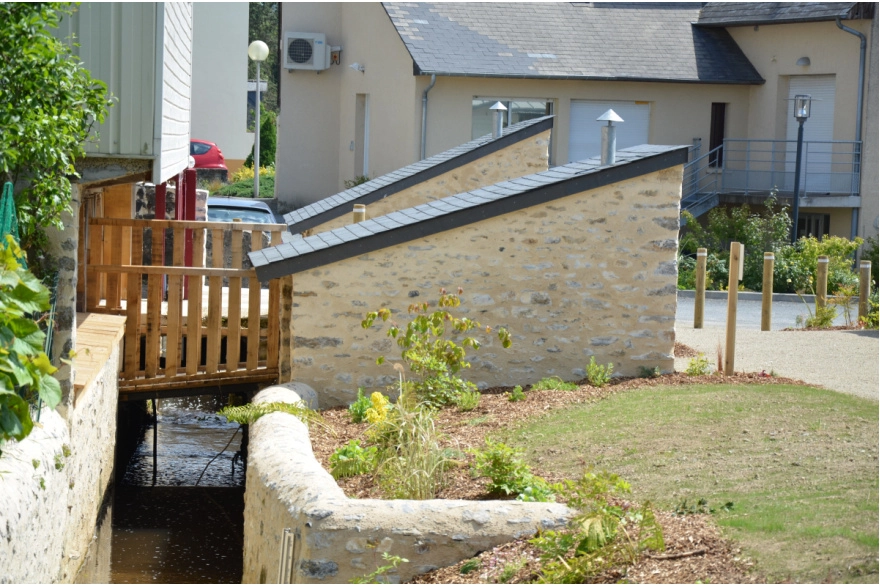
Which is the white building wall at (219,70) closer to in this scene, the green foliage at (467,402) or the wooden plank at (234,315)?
the wooden plank at (234,315)

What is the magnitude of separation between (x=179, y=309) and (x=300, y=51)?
57.9ft

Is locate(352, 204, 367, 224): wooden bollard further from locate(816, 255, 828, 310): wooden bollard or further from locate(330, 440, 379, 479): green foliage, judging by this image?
locate(816, 255, 828, 310): wooden bollard

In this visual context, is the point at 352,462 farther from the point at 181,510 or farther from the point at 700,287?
the point at 700,287

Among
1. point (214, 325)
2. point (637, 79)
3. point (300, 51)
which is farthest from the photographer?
point (300, 51)

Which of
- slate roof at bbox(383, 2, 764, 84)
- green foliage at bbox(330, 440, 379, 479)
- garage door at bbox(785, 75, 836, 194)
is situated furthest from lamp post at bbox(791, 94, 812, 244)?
green foliage at bbox(330, 440, 379, 479)

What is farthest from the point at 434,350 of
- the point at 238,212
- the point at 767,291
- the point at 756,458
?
the point at 238,212

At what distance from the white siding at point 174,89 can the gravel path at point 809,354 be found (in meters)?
4.90

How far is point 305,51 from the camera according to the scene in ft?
83.9

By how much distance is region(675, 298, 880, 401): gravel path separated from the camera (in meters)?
8.73

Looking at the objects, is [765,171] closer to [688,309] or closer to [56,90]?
[688,309]

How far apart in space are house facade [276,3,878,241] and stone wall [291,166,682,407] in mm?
12150

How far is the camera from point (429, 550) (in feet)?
16.8

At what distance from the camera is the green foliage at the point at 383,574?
5062 millimetres

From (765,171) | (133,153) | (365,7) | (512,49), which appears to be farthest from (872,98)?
(133,153)
